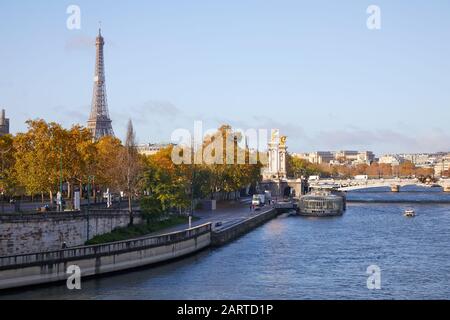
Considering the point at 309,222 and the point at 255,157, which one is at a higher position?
the point at 255,157

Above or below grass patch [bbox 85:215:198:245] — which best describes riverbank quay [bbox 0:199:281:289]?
below

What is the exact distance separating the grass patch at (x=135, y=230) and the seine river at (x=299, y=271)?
20.4 ft

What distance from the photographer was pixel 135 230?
2504 inches

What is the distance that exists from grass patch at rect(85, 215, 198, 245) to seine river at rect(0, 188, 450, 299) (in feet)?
20.4

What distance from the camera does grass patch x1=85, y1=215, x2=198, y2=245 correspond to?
188 ft

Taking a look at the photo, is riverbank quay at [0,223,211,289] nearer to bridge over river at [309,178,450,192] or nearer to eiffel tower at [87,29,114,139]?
bridge over river at [309,178,450,192]

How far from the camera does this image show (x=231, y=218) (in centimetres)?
8481

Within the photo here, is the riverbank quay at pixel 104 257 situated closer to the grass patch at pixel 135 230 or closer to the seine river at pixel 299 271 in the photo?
the seine river at pixel 299 271

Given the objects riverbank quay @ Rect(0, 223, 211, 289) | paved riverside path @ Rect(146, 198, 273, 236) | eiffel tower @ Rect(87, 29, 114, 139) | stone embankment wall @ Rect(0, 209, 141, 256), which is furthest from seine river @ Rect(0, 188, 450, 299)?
eiffel tower @ Rect(87, 29, 114, 139)

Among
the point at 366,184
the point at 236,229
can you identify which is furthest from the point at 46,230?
the point at 366,184

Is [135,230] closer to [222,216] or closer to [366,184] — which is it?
[222,216]
